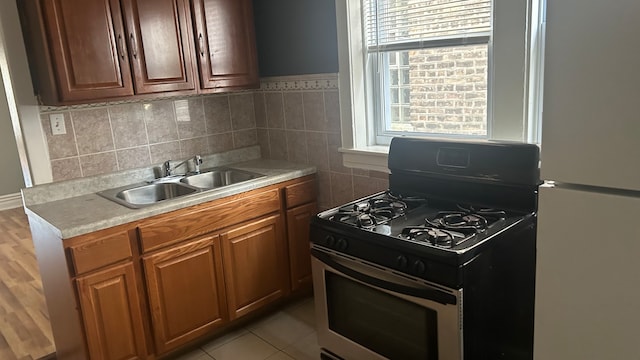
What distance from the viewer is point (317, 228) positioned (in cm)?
196

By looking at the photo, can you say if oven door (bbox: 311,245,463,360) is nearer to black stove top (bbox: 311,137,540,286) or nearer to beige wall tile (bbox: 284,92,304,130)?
black stove top (bbox: 311,137,540,286)

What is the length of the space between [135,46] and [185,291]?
130cm

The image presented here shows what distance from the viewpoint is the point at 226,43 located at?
2.83 m

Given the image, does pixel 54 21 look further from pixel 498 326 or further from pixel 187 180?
pixel 498 326

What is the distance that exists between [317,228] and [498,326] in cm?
78

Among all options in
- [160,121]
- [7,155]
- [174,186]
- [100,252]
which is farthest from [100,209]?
[7,155]

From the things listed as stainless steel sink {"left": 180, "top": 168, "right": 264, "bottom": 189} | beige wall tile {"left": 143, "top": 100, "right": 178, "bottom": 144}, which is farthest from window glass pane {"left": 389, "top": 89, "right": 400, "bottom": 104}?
beige wall tile {"left": 143, "top": 100, "right": 178, "bottom": 144}

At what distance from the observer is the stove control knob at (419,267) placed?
1.57 m

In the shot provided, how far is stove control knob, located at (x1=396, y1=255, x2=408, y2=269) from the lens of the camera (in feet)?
5.32

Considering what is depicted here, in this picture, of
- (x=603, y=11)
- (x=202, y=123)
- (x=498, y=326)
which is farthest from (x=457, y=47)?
(x=202, y=123)

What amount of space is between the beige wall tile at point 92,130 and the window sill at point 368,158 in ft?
4.36

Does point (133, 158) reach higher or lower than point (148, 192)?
higher

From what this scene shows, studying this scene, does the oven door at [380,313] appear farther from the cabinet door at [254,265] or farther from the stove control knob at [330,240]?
the cabinet door at [254,265]

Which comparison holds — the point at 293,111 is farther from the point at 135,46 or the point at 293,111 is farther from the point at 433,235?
the point at 433,235
